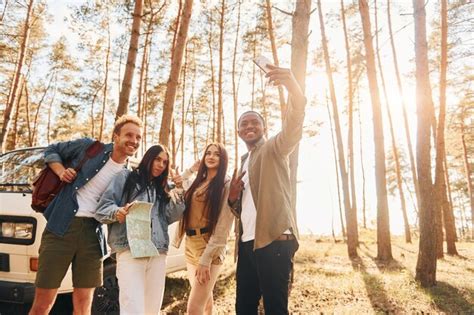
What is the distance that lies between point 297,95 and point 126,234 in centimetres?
178

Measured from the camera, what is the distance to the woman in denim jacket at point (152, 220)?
2.65 metres

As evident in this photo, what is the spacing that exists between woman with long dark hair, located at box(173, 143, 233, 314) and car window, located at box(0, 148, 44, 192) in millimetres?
2125

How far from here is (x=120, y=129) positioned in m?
3.19

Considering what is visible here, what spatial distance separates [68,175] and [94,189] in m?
0.27

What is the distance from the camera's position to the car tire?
399 cm

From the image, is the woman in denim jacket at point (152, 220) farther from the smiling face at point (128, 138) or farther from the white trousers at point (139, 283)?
the smiling face at point (128, 138)

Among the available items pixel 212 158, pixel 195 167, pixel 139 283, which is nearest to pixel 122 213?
pixel 139 283

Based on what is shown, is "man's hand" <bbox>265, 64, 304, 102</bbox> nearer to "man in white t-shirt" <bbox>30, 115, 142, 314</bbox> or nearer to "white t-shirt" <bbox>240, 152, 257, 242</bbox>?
"white t-shirt" <bbox>240, 152, 257, 242</bbox>

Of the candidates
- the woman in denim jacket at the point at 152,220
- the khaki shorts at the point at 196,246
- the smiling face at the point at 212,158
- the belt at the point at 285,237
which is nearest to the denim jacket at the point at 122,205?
the woman in denim jacket at the point at 152,220

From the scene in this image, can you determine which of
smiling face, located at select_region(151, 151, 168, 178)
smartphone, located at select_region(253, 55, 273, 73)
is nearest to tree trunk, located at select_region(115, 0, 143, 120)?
smiling face, located at select_region(151, 151, 168, 178)

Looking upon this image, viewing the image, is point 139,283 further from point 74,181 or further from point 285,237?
point 285,237

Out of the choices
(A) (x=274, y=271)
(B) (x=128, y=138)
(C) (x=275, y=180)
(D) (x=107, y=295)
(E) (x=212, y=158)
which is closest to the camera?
(A) (x=274, y=271)

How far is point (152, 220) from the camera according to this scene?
2.93 metres

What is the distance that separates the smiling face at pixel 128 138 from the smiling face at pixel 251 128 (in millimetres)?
1040
